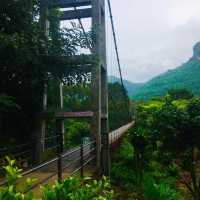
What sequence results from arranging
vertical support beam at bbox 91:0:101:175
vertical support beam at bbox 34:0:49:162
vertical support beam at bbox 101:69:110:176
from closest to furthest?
vertical support beam at bbox 34:0:49:162
vertical support beam at bbox 91:0:101:175
vertical support beam at bbox 101:69:110:176

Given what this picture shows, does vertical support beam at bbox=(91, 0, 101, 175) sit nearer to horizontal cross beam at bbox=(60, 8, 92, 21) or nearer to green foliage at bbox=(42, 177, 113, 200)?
horizontal cross beam at bbox=(60, 8, 92, 21)

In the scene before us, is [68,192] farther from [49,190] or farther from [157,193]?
[157,193]

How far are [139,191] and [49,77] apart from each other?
4361 mm

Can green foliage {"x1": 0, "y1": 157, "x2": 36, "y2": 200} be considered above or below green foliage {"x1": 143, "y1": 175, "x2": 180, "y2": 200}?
above

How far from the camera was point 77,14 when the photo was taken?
34.0 feet

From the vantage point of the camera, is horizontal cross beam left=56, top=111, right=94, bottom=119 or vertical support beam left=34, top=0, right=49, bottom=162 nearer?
vertical support beam left=34, top=0, right=49, bottom=162

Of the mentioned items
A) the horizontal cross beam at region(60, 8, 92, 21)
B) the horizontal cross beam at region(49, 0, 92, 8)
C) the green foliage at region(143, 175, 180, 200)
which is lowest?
the green foliage at region(143, 175, 180, 200)

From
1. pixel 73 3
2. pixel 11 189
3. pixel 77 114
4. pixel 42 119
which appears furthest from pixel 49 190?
pixel 73 3

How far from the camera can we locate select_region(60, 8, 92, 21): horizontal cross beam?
33.5 ft

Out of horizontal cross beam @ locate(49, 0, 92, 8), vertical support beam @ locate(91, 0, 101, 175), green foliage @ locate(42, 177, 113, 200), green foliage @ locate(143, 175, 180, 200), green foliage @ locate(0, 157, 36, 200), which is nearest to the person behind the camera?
green foliage @ locate(0, 157, 36, 200)

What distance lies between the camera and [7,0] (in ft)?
24.2

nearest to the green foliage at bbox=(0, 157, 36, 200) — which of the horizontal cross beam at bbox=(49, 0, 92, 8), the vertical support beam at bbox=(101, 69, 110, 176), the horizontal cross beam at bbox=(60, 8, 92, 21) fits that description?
the vertical support beam at bbox=(101, 69, 110, 176)

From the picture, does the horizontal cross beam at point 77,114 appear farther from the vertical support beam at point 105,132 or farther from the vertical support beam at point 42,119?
the vertical support beam at point 105,132

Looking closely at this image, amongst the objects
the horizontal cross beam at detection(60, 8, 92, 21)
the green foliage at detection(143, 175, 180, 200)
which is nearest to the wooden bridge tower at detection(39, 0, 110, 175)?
the horizontal cross beam at detection(60, 8, 92, 21)
